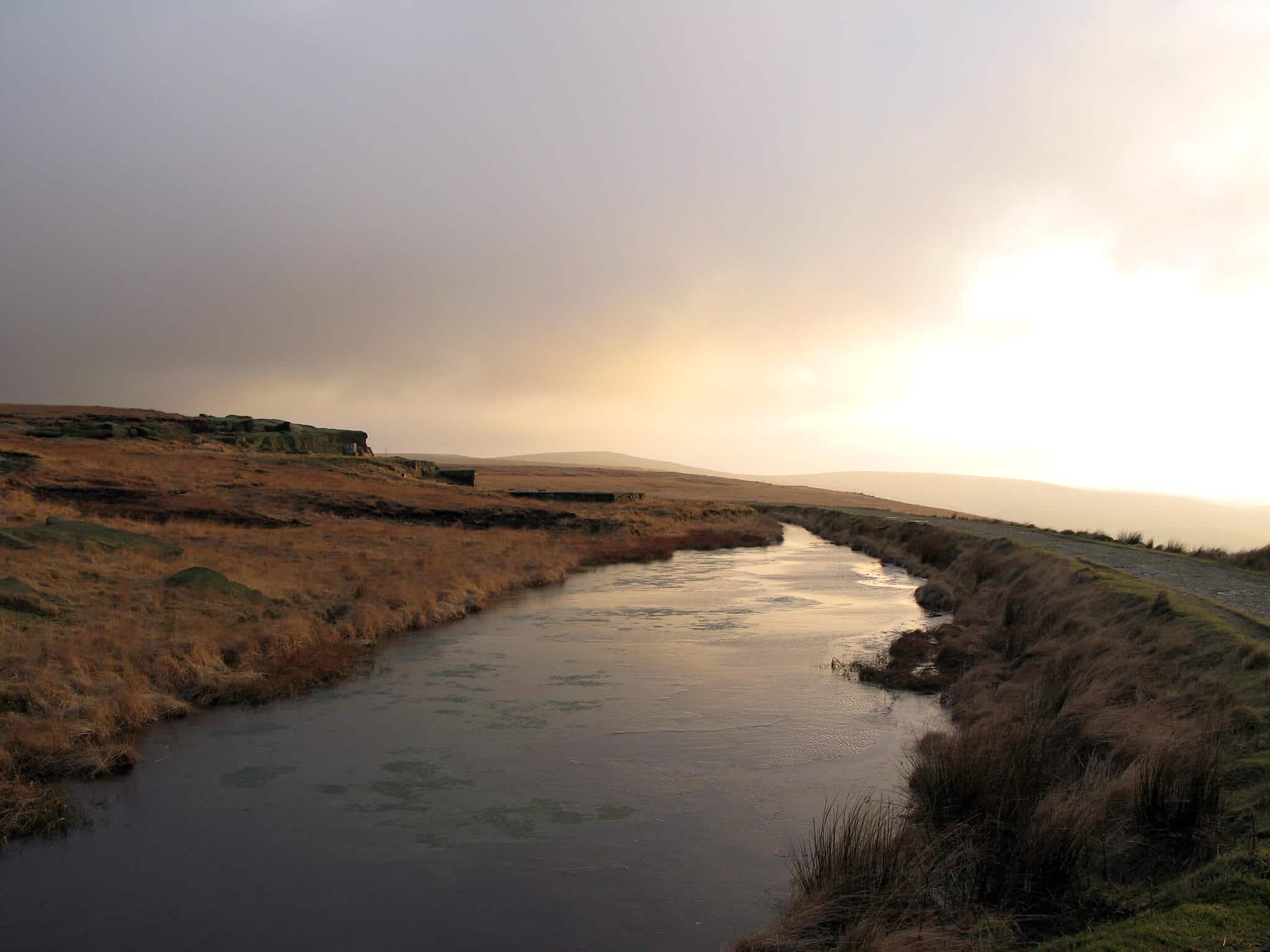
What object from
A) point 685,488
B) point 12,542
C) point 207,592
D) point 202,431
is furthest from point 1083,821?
point 685,488

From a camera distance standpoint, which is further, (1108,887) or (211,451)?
(211,451)

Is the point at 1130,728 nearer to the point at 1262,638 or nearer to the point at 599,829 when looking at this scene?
the point at 1262,638

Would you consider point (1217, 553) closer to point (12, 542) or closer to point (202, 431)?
point (12, 542)

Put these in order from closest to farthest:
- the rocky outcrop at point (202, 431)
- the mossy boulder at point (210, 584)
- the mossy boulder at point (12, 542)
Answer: the mossy boulder at point (210, 584) → the mossy boulder at point (12, 542) → the rocky outcrop at point (202, 431)

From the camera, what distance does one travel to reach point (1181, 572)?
801 inches

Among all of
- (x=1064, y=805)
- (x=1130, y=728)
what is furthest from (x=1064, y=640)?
(x=1064, y=805)

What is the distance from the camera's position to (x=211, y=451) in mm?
57000

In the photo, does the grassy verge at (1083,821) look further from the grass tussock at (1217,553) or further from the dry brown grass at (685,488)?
the dry brown grass at (685,488)

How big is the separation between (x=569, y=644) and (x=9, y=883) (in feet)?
42.7

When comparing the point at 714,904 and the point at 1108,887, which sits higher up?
the point at 1108,887

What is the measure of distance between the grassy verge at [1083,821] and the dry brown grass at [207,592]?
948 centimetres

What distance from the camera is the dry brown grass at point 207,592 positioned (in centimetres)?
1200

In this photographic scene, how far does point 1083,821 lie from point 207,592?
61.6ft

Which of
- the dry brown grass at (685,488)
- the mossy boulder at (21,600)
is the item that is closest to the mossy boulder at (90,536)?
the mossy boulder at (21,600)
